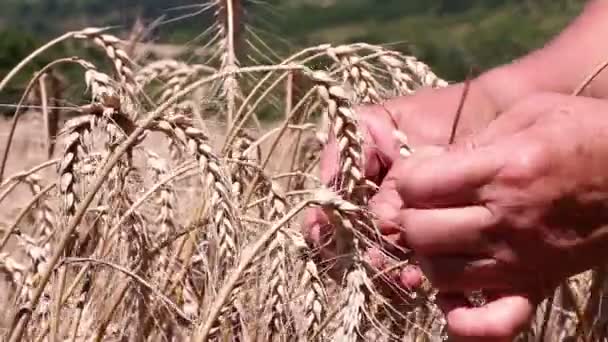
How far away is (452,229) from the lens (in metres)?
1.13

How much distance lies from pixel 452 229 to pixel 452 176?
6 cm

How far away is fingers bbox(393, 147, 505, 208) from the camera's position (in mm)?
1106

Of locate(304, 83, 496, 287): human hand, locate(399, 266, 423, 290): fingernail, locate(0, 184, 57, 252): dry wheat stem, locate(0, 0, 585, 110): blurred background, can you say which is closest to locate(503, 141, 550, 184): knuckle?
locate(399, 266, 423, 290): fingernail

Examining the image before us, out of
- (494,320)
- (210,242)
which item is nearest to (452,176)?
(494,320)

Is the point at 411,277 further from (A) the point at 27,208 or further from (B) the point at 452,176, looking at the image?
(A) the point at 27,208

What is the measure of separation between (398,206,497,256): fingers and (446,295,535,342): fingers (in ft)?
0.23

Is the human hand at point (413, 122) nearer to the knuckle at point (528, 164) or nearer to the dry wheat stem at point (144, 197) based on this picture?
the dry wheat stem at point (144, 197)

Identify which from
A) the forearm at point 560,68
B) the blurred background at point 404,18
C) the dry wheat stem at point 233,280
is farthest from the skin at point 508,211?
the blurred background at point 404,18

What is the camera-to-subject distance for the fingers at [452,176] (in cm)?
111

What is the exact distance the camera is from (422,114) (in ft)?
5.02

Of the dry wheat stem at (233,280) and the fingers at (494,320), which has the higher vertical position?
the dry wheat stem at (233,280)

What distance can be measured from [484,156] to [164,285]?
655mm

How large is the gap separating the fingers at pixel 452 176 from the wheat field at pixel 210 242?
62 mm

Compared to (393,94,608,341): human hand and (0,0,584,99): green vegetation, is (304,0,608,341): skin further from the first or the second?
(0,0,584,99): green vegetation
